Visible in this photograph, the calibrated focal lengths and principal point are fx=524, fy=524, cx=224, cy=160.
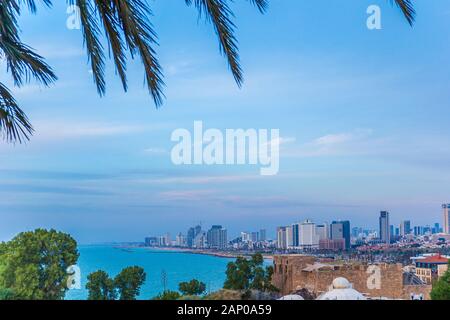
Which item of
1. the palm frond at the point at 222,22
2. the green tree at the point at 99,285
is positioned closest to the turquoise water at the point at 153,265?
the green tree at the point at 99,285

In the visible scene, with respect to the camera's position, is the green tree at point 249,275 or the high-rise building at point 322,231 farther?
the high-rise building at point 322,231

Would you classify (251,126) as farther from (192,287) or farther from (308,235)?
(192,287)

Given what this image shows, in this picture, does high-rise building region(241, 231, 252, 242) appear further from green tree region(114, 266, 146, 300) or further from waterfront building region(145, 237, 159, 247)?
green tree region(114, 266, 146, 300)

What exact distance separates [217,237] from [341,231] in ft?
3.29

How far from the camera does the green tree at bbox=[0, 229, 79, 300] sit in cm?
412

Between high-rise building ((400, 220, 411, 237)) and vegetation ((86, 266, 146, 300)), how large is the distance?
82.3 inches

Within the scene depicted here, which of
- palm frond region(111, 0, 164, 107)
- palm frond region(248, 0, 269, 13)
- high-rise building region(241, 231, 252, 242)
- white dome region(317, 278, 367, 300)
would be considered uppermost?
palm frond region(248, 0, 269, 13)

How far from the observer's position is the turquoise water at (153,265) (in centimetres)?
409

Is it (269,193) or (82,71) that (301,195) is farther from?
(82,71)

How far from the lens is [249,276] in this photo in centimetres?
411

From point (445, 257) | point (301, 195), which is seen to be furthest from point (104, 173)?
point (445, 257)

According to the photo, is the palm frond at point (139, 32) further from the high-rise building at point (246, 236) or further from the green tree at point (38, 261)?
the green tree at point (38, 261)

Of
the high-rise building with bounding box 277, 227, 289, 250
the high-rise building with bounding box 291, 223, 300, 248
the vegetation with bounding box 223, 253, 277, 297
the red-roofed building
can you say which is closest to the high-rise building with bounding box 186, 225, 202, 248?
the vegetation with bounding box 223, 253, 277, 297

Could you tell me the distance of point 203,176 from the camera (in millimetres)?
4168
